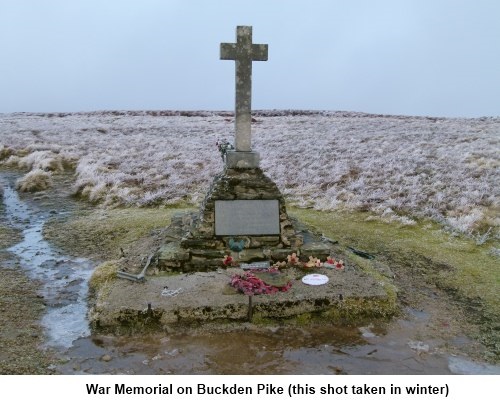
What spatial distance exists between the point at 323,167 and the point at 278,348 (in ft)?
48.6

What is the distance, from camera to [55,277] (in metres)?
9.68

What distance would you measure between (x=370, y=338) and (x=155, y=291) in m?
3.66

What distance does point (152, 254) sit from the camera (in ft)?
31.7

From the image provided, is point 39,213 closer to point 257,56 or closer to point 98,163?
point 98,163

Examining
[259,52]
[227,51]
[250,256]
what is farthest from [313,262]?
[227,51]

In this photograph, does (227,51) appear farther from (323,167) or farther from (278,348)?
(323,167)

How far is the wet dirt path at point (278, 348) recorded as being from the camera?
609cm

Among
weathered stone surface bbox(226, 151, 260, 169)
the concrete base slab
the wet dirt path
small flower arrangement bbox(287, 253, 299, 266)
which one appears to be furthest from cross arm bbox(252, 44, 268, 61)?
the wet dirt path

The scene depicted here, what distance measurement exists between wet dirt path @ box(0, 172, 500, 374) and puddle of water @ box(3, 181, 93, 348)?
0.09ft

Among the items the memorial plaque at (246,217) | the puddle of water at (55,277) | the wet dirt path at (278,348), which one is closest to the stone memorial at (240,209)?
the memorial plaque at (246,217)

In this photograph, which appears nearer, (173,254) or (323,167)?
(173,254)

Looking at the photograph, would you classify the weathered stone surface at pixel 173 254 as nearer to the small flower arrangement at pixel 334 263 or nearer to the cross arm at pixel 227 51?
the small flower arrangement at pixel 334 263

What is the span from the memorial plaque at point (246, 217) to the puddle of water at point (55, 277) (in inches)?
118

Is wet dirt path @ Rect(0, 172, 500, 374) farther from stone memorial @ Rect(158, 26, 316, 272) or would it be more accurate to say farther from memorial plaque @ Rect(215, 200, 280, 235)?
memorial plaque @ Rect(215, 200, 280, 235)
